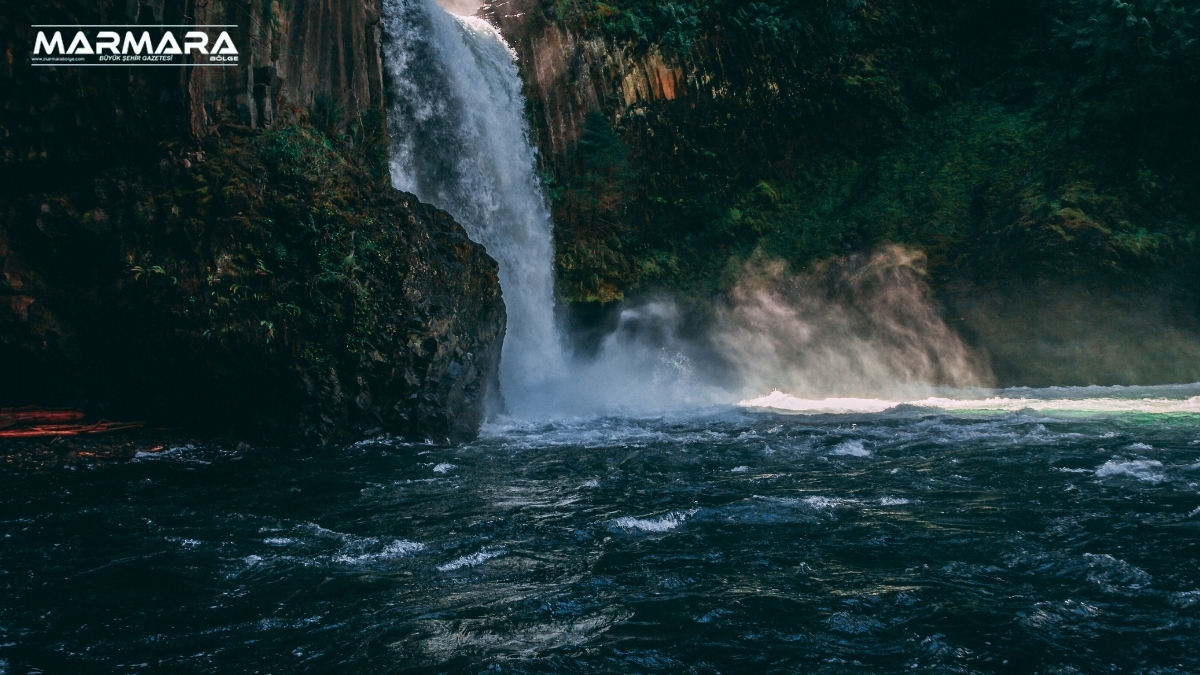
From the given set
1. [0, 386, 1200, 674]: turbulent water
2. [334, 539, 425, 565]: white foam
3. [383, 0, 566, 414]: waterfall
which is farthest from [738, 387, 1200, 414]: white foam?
[334, 539, 425, 565]: white foam

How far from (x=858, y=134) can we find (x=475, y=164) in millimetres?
13287

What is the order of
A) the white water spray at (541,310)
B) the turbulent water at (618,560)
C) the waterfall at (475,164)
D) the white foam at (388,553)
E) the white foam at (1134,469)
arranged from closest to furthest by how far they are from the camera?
the turbulent water at (618,560) < the white foam at (388,553) < the white foam at (1134,469) < the waterfall at (475,164) < the white water spray at (541,310)

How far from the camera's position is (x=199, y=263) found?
40.4 ft

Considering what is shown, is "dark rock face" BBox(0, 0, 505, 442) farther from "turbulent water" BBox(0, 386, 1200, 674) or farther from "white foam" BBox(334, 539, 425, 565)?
"white foam" BBox(334, 539, 425, 565)

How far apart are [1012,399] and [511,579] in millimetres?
14654

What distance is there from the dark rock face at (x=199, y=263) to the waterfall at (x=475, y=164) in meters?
4.61

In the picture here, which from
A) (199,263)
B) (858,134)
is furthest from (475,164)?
(858,134)

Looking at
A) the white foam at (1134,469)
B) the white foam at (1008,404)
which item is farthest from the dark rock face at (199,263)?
the white foam at (1134,469)

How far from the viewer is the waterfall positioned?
1864 centimetres

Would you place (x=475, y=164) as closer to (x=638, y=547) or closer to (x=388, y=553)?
(x=388, y=553)

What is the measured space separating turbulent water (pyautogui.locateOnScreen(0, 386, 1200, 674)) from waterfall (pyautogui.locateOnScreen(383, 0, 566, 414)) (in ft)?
26.6

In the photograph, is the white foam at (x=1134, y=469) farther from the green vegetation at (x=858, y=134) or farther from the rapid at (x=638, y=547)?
the green vegetation at (x=858, y=134)

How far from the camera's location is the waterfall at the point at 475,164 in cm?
1864

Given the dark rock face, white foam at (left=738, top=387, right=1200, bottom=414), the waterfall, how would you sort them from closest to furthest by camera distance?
the dark rock face → white foam at (left=738, top=387, right=1200, bottom=414) → the waterfall
